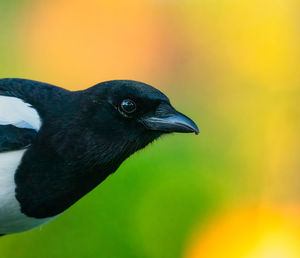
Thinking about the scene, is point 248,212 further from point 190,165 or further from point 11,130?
point 11,130

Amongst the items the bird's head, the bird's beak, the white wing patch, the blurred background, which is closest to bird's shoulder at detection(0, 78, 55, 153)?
the white wing patch

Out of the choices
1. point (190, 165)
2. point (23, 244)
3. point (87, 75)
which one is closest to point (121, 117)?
point (23, 244)

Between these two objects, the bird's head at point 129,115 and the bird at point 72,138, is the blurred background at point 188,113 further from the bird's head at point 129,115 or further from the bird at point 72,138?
the bird's head at point 129,115

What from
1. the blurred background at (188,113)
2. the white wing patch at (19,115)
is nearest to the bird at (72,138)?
the white wing patch at (19,115)

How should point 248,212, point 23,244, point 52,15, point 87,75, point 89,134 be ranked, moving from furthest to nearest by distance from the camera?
1. point 52,15
2. point 87,75
3. point 248,212
4. point 23,244
5. point 89,134

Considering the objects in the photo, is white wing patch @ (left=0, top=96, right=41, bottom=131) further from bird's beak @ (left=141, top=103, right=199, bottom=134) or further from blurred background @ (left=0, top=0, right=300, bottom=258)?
blurred background @ (left=0, top=0, right=300, bottom=258)

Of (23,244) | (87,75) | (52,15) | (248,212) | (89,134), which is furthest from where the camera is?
(52,15)
